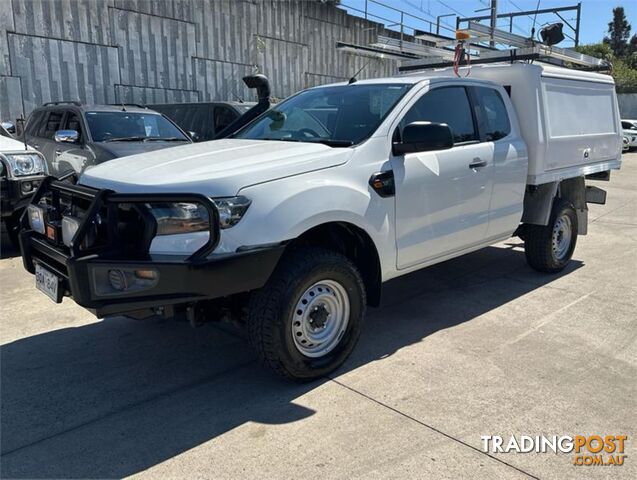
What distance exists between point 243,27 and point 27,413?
55.2 feet

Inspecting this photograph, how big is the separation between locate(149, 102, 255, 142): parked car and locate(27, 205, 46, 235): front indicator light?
20.8 feet

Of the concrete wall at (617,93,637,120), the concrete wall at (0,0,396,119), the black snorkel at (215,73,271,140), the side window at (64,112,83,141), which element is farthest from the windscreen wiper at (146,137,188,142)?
the concrete wall at (617,93,637,120)

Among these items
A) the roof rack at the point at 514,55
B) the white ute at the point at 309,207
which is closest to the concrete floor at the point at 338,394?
the white ute at the point at 309,207

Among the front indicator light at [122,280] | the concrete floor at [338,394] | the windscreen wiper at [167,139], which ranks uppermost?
the windscreen wiper at [167,139]

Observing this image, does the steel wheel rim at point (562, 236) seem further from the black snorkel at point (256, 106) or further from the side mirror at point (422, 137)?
the black snorkel at point (256, 106)

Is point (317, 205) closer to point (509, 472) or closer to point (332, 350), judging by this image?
point (332, 350)

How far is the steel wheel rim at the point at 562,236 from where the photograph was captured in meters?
5.81

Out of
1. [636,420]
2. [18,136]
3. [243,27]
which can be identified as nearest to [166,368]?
[636,420]

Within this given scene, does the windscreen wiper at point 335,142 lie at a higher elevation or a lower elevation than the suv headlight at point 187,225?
higher

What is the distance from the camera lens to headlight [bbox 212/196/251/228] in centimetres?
294

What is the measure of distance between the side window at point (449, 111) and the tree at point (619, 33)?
78.9m

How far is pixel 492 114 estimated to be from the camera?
4898 millimetres

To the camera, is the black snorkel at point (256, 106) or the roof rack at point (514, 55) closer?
the black snorkel at point (256, 106)

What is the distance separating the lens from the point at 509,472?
104 inches
